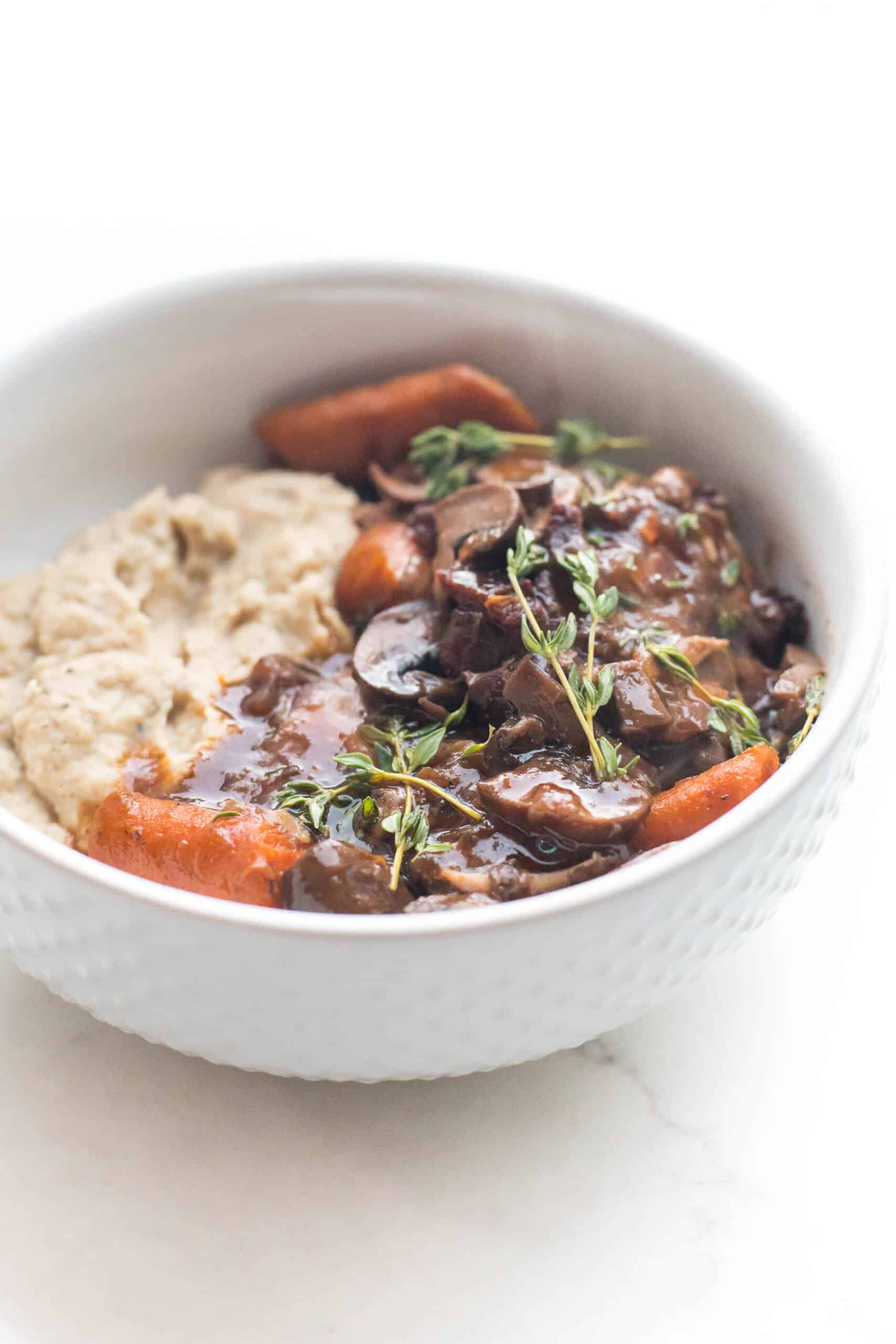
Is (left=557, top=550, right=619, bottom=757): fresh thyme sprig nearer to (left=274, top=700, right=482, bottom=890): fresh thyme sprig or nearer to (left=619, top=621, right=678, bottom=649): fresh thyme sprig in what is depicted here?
(left=619, top=621, right=678, bottom=649): fresh thyme sprig

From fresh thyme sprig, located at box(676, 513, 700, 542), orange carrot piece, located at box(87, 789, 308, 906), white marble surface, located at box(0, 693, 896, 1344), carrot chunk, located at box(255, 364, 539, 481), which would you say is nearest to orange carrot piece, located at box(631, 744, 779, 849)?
white marble surface, located at box(0, 693, 896, 1344)

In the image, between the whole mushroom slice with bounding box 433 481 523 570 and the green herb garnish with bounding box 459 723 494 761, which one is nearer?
the green herb garnish with bounding box 459 723 494 761

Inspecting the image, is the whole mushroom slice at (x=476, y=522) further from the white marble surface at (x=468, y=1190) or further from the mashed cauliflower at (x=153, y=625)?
the white marble surface at (x=468, y=1190)

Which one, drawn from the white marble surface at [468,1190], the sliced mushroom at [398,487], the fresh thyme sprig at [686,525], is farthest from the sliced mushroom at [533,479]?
the white marble surface at [468,1190]

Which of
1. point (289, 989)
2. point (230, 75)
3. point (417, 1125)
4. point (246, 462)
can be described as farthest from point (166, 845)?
point (230, 75)

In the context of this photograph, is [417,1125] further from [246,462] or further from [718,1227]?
[246,462]

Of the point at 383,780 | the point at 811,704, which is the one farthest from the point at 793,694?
the point at 383,780

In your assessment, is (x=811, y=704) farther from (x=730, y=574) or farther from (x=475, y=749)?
(x=475, y=749)
